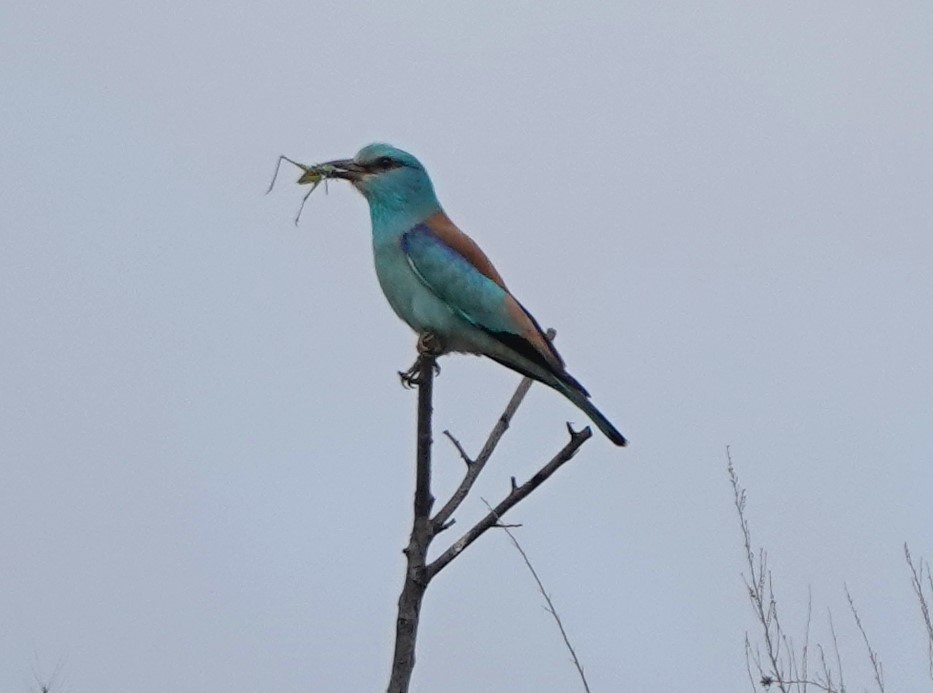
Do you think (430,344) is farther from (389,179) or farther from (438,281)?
(389,179)

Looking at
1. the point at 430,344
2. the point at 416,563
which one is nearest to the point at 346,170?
the point at 430,344

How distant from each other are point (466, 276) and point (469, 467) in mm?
1128

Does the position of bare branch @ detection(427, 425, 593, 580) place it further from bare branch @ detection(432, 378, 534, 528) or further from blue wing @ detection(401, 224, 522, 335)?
blue wing @ detection(401, 224, 522, 335)

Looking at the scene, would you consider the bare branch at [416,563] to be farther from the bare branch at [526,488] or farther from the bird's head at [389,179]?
the bird's head at [389,179]

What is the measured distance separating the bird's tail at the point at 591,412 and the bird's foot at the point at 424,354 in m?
0.50

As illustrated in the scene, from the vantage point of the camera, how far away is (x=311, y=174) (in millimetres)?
6164

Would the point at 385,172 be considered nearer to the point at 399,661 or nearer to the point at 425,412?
the point at 425,412

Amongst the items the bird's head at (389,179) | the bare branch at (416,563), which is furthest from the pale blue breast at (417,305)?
the bare branch at (416,563)

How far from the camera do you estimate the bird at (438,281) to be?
18.9ft

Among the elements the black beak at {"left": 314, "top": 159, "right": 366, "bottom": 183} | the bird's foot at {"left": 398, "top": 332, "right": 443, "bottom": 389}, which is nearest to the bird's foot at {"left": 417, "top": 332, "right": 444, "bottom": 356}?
the bird's foot at {"left": 398, "top": 332, "right": 443, "bottom": 389}

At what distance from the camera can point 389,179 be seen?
621cm

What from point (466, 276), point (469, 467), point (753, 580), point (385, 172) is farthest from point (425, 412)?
point (753, 580)

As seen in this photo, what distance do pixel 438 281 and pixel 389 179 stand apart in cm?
61

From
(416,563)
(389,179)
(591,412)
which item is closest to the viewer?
(416,563)
